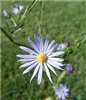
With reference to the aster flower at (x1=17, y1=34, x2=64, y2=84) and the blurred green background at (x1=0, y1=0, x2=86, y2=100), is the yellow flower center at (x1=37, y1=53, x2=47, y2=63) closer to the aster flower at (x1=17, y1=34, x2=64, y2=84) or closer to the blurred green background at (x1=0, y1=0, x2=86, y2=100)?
the aster flower at (x1=17, y1=34, x2=64, y2=84)

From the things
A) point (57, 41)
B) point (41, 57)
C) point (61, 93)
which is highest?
point (57, 41)

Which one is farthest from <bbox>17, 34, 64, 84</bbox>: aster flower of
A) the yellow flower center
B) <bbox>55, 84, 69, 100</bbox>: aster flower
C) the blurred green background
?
<bbox>55, 84, 69, 100</bbox>: aster flower

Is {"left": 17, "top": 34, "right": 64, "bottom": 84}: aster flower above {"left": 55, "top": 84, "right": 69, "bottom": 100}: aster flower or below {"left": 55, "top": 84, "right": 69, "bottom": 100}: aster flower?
above

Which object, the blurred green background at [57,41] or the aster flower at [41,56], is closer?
the aster flower at [41,56]

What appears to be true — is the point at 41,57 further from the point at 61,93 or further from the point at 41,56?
the point at 61,93

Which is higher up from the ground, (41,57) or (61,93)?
(41,57)

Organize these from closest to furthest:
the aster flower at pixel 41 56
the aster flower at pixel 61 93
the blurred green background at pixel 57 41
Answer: the aster flower at pixel 41 56
the aster flower at pixel 61 93
the blurred green background at pixel 57 41

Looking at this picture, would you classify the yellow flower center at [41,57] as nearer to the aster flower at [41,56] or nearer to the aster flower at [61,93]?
the aster flower at [41,56]

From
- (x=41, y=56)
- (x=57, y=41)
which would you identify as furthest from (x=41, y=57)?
(x=57, y=41)

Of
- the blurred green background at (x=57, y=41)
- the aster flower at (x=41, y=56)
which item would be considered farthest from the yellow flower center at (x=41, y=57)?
the blurred green background at (x=57, y=41)
